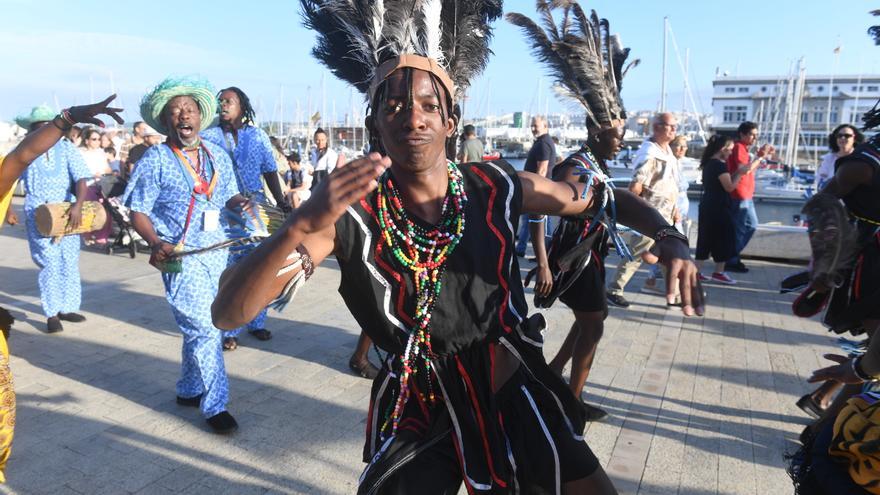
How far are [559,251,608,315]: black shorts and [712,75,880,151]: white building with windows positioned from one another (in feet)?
210

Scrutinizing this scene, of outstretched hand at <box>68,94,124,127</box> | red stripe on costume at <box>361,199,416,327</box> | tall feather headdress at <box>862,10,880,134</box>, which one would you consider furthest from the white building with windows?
red stripe on costume at <box>361,199,416,327</box>

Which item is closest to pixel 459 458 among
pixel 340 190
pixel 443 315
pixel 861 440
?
pixel 443 315

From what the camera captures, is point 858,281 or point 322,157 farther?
point 322,157

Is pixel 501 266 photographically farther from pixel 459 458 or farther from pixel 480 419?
pixel 459 458

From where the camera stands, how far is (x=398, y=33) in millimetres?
2158

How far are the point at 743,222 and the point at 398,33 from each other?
24.1 ft

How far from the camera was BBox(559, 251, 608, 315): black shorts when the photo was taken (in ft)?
12.2

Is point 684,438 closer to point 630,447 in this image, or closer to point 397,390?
point 630,447

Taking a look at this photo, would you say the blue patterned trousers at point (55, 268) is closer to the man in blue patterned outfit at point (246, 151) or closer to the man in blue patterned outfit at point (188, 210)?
the man in blue patterned outfit at point (246, 151)

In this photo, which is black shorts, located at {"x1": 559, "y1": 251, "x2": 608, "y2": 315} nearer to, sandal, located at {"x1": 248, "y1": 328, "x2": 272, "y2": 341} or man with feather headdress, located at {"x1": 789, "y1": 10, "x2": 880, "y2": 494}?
man with feather headdress, located at {"x1": 789, "y1": 10, "x2": 880, "y2": 494}

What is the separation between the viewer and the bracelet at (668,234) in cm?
194

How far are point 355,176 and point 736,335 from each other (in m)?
5.43

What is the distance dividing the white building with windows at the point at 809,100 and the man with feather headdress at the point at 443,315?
66.0 m

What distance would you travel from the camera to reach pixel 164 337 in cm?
563
